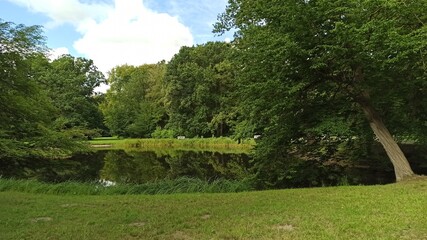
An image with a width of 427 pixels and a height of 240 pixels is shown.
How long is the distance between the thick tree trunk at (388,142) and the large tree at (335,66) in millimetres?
30

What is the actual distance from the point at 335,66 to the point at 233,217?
7379 millimetres

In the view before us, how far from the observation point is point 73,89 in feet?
182

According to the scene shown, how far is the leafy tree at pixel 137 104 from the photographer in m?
60.8

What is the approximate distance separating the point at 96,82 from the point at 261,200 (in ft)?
218

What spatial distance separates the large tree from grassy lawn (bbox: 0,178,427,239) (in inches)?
160

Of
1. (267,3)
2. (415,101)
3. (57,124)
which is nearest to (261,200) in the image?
(267,3)

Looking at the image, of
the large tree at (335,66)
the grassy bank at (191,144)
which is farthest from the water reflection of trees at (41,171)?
the grassy bank at (191,144)

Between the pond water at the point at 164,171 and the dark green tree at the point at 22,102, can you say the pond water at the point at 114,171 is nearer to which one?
the pond water at the point at 164,171

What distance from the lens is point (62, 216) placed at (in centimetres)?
746

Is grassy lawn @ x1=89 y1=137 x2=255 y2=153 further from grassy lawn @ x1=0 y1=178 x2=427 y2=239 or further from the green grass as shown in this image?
grassy lawn @ x1=0 y1=178 x2=427 y2=239

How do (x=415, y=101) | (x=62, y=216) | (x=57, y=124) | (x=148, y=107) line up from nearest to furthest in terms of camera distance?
(x=62, y=216)
(x=415, y=101)
(x=57, y=124)
(x=148, y=107)

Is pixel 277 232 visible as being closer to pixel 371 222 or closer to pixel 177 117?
pixel 371 222

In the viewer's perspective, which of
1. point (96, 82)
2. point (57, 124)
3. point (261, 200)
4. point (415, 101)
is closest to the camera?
point (261, 200)

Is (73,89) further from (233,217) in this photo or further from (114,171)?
(233,217)
